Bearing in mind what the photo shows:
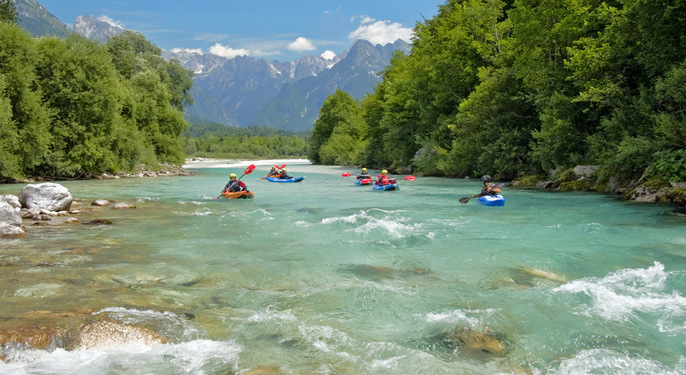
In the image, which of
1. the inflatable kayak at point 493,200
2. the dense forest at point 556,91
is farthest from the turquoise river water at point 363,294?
the dense forest at point 556,91

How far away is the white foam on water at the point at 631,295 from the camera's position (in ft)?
17.8

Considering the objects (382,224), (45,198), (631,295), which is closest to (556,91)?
(382,224)

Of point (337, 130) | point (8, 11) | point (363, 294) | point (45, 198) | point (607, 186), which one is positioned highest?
point (8, 11)

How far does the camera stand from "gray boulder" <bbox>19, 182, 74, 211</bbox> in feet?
46.2

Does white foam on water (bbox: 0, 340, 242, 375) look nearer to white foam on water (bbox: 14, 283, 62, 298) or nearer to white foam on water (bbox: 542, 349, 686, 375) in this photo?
white foam on water (bbox: 14, 283, 62, 298)

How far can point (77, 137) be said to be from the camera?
30938mm

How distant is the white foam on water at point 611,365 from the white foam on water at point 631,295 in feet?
3.51

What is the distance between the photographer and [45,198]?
563 inches

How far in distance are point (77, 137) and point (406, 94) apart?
95.1ft

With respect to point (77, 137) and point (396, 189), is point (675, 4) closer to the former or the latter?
point (396, 189)

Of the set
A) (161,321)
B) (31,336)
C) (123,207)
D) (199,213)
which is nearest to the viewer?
(31,336)

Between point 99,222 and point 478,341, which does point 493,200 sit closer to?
point 478,341

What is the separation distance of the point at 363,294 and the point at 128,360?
3168 millimetres

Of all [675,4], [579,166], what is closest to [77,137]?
[579,166]
